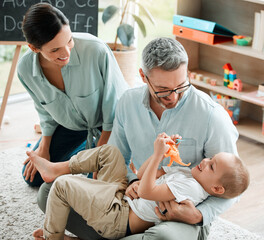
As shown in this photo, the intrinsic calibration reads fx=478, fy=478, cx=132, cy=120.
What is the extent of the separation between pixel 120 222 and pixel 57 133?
3.35 ft

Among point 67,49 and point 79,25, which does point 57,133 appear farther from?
point 79,25

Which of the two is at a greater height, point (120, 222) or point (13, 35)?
point (13, 35)

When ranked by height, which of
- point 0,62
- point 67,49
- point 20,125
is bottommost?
point 20,125

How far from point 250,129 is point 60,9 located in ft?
5.64

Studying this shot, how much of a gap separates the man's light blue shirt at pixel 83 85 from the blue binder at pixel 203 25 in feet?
4.22

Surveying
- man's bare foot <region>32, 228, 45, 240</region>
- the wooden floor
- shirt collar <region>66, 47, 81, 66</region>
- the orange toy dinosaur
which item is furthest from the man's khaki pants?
the wooden floor

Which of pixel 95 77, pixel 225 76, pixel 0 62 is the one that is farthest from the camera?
pixel 0 62

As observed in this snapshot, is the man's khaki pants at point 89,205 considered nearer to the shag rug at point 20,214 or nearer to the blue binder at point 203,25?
the shag rug at point 20,214

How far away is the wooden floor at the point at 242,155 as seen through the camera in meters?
2.77

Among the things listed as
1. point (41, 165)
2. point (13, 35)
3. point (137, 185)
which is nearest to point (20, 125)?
point (13, 35)

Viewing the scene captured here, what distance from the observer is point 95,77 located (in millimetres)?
2543

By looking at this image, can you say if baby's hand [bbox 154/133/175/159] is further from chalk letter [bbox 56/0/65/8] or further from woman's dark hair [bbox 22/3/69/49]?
chalk letter [bbox 56/0/65/8]

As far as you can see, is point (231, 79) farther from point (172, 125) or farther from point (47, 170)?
point (47, 170)

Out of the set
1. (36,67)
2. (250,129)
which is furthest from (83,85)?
(250,129)
